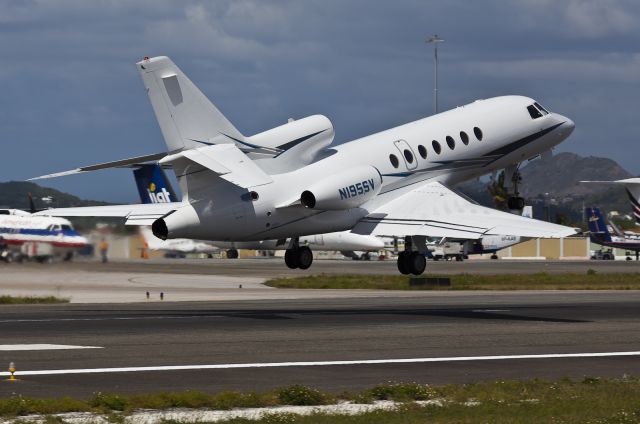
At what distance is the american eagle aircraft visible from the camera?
34.2 meters

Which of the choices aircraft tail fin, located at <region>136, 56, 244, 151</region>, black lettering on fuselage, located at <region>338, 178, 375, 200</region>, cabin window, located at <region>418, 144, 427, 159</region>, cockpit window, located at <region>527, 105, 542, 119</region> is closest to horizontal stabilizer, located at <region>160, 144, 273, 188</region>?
aircraft tail fin, located at <region>136, 56, 244, 151</region>

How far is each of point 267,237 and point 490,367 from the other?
1275 centimetres

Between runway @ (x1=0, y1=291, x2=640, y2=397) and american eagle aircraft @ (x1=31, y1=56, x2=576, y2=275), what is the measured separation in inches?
121

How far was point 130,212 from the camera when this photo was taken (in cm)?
3769

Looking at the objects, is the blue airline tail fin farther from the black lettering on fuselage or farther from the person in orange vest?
the black lettering on fuselage

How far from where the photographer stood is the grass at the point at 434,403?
17688 mm

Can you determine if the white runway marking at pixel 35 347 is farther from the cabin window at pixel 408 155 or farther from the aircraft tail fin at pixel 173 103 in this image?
the cabin window at pixel 408 155

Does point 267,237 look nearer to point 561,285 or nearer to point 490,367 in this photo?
point 490,367

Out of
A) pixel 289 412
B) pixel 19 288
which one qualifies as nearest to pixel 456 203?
pixel 289 412

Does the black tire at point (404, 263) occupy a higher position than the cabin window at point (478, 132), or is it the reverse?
the cabin window at point (478, 132)

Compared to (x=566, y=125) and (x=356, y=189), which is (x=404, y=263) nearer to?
(x=356, y=189)

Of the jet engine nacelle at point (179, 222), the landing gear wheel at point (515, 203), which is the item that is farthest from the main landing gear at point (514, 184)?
the jet engine nacelle at point (179, 222)

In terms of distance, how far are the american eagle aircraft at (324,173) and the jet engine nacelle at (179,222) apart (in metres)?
0.03

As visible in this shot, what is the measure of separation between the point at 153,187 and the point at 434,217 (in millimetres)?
38295
